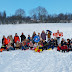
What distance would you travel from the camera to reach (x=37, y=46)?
31.6ft

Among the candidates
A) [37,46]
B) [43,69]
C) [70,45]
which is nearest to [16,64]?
[43,69]

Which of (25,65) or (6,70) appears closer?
(6,70)

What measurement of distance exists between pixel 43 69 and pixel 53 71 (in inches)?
Result: 18.7

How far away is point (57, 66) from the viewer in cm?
610

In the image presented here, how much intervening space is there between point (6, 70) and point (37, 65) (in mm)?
1471

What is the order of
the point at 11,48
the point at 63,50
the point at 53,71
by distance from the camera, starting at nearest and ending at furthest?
the point at 53,71 < the point at 63,50 < the point at 11,48

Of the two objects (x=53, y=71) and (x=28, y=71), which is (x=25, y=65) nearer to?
(x=28, y=71)

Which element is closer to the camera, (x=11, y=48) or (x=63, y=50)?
(x=63, y=50)

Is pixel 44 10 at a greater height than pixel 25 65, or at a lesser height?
greater

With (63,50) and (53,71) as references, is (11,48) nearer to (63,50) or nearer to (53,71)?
(63,50)

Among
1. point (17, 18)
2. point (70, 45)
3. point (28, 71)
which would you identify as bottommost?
point (28, 71)

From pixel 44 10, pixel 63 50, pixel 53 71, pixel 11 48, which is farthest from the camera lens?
pixel 44 10

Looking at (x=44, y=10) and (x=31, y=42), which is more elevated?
(x=44, y=10)

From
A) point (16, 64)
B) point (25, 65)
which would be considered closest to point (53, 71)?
point (25, 65)
